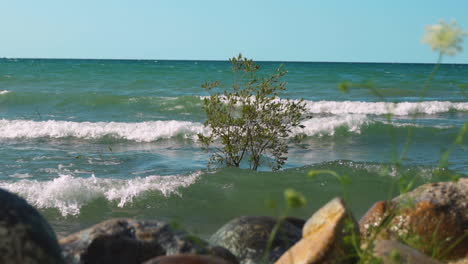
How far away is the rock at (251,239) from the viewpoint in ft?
16.9

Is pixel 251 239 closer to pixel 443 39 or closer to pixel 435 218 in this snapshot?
pixel 435 218

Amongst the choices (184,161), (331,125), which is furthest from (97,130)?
(331,125)

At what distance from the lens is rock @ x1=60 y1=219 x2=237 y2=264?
4270mm

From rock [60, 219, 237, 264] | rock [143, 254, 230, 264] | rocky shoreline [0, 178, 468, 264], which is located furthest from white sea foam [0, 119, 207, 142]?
rock [143, 254, 230, 264]

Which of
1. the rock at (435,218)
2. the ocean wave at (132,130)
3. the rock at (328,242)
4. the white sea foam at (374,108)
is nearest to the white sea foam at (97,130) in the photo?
the ocean wave at (132,130)

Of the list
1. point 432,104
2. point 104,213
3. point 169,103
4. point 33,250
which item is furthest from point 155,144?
point 432,104

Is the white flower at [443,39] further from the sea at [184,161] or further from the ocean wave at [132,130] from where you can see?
the ocean wave at [132,130]

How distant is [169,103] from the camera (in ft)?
85.3

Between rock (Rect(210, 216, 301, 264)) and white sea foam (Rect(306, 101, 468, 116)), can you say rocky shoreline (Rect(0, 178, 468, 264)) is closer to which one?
rock (Rect(210, 216, 301, 264))

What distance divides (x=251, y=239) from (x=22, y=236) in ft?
8.11

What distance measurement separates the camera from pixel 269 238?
4.80 meters

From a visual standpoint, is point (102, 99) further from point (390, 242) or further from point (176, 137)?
point (390, 242)

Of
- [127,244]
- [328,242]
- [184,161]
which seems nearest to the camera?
[328,242]

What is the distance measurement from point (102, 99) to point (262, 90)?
61.8ft
